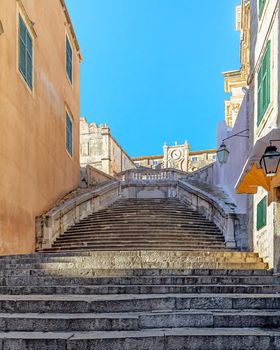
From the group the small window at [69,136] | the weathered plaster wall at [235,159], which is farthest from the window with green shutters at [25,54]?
the weathered plaster wall at [235,159]

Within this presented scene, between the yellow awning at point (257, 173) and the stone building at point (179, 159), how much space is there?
43.1 meters

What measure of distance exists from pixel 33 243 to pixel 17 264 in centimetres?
445


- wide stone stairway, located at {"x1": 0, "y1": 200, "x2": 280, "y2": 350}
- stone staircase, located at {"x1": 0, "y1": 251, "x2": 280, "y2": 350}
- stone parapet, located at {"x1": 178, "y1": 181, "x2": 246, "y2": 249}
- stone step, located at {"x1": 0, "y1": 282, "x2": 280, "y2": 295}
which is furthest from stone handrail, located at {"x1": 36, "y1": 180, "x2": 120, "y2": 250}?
stone step, located at {"x1": 0, "y1": 282, "x2": 280, "y2": 295}

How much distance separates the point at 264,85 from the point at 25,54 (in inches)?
291

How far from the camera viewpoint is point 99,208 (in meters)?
16.0

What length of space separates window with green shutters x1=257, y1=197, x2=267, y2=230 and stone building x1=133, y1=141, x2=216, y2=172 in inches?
1660

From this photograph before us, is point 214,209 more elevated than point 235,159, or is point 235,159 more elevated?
point 235,159

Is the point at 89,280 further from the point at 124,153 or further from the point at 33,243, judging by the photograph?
the point at 124,153

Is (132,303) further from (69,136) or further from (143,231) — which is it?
(69,136)

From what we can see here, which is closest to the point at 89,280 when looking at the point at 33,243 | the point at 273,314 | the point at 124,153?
the point at 273,314

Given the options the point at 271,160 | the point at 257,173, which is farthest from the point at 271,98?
the point at 271,160

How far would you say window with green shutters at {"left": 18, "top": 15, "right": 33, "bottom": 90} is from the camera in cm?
1081

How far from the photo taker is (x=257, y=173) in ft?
24.1

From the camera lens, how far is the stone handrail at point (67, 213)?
1189cm
